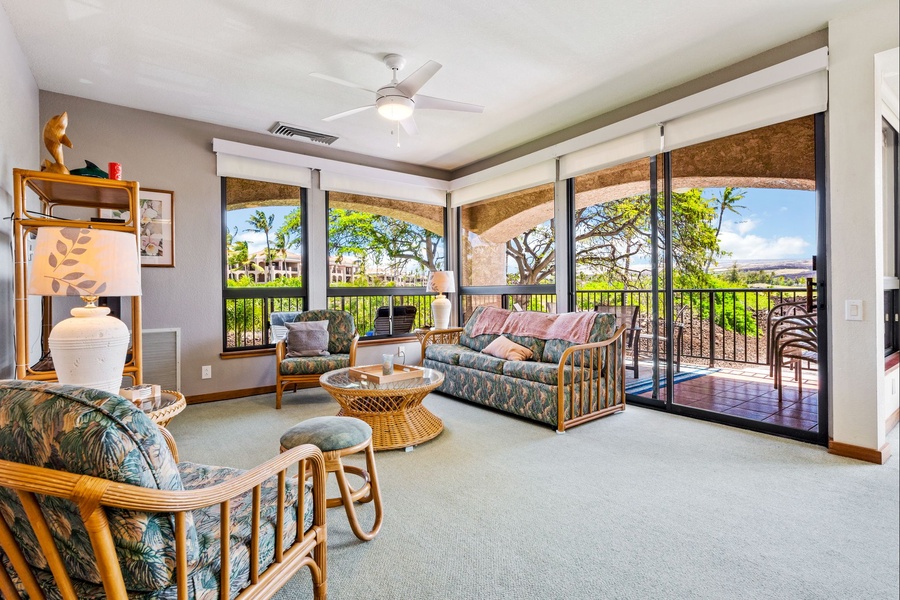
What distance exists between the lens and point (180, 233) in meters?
4.17

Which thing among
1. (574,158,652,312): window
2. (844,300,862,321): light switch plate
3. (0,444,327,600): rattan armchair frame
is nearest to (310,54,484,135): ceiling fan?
(574,158,652,312): window

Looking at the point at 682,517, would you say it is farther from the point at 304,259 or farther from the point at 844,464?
the point at 304,259

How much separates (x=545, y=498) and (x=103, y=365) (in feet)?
6.79

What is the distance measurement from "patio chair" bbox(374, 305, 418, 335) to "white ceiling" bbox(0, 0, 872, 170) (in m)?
2.24

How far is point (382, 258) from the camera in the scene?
5.68m

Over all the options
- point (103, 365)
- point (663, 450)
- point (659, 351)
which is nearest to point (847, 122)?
point (659, 351)

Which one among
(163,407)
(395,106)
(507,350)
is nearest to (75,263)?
(163,407)

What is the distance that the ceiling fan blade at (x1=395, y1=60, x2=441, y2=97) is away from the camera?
2685 mm

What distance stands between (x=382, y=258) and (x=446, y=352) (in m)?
1.86

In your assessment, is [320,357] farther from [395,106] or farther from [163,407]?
[395,106]

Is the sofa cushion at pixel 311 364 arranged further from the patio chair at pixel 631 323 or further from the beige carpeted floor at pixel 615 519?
the patio chair at pixel 631 323

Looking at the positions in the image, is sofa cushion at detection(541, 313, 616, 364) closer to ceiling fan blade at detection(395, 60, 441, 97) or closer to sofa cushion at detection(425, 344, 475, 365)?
sofa cushion at detection(425, 344, 475, 365)

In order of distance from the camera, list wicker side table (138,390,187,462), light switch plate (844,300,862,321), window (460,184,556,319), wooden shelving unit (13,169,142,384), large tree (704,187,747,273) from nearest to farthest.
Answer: wicker side table (138,390,187,462)
wooden shelving unit (13,169,142,384)
light switch plate (844,300,862,321)
large tree (704,187,747,273)
window (460,184,556,319)

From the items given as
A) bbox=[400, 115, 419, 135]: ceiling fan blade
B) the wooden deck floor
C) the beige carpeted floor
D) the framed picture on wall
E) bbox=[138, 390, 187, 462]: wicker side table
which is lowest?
the beige carpeted floor
